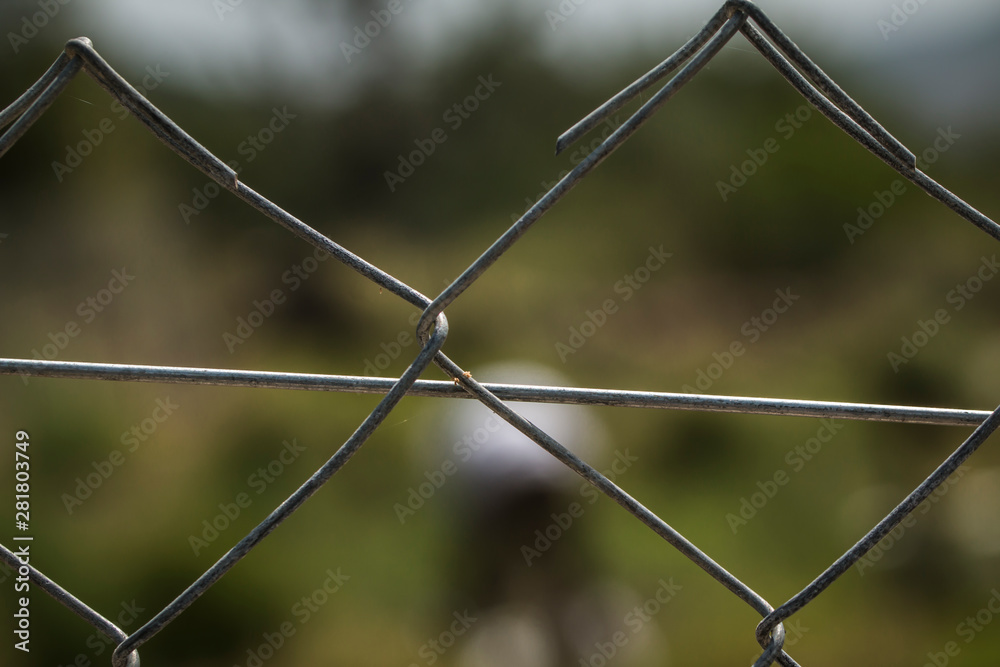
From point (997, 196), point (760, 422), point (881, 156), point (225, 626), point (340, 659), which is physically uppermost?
point (997, 196)

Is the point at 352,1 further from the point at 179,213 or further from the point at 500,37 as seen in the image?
the point at 179,213

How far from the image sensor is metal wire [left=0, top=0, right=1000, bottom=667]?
392 mm

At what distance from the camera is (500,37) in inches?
242

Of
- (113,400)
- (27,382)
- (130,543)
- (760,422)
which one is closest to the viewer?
(130,543)

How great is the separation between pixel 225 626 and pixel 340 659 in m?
0.35

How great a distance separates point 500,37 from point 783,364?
12.1 feet

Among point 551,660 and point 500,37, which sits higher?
point 500,37

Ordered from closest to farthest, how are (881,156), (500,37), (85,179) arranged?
(881,156) → (85,179) → (500,37)

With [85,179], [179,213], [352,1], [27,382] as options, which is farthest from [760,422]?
[352,1]

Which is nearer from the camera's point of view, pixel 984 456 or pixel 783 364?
pixel 984 456

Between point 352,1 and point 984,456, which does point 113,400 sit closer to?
point 984,456

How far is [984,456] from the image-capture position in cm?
286

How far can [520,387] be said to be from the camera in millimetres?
453

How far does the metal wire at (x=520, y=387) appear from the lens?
39 cm
